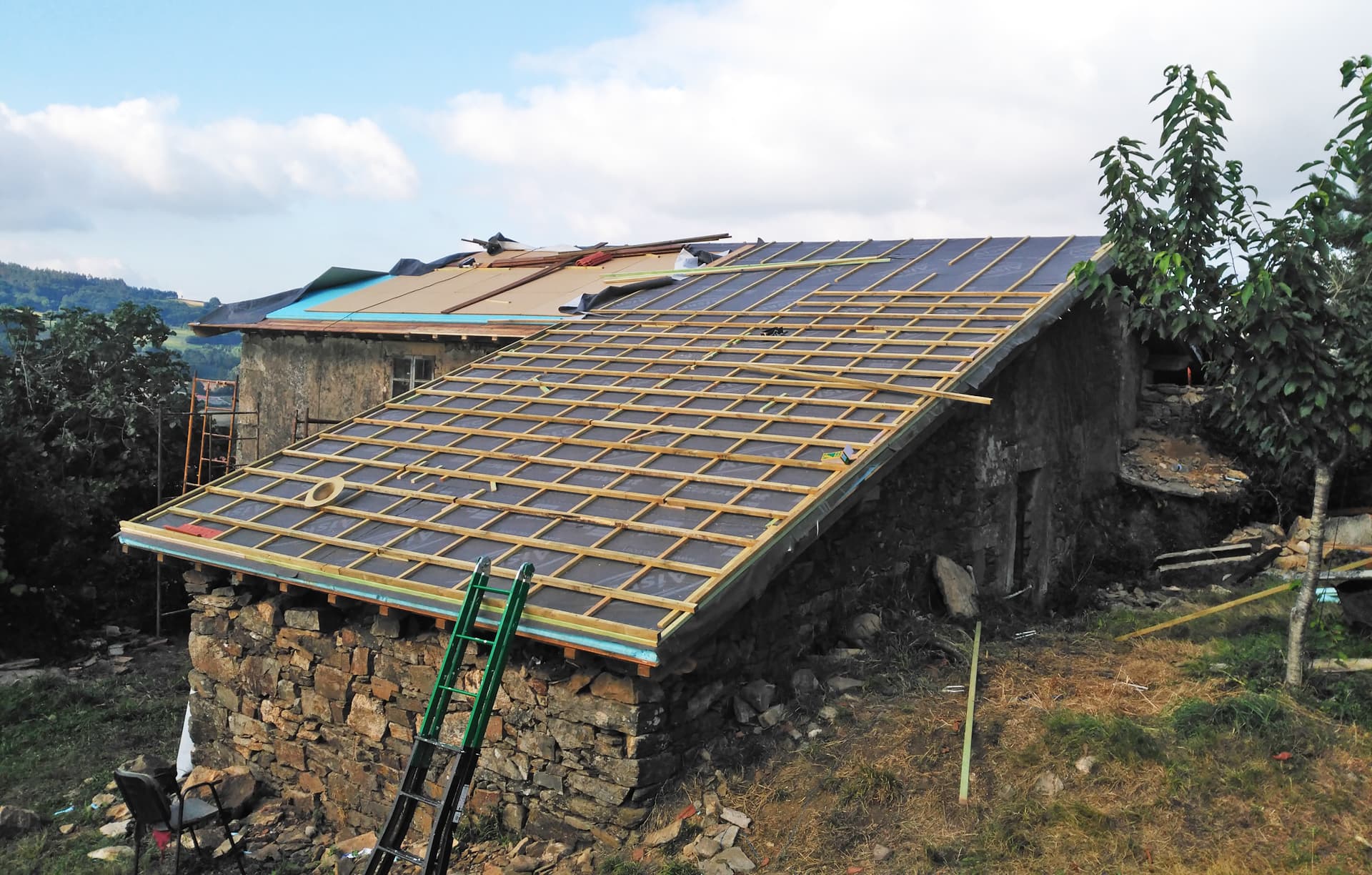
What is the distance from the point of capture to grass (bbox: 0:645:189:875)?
683cm

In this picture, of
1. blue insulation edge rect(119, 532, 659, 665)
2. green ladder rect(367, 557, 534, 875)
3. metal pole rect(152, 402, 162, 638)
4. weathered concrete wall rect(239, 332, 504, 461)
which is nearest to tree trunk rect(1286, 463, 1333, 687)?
blue insulation edge rect(119, 532, 659, 665)

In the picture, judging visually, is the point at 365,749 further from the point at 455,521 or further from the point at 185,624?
the point at 185,624

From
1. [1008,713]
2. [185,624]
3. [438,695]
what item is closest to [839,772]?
[1008,713]

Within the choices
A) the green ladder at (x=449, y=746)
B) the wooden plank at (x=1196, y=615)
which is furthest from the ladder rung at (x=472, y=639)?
the wooden plank at (x=1196, y=615)

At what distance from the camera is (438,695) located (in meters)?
5.39

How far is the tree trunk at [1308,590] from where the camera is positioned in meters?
5.73

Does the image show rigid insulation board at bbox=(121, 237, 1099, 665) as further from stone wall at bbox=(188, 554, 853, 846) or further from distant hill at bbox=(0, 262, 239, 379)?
distant hill at bbox=(0, 262, 239, 379)

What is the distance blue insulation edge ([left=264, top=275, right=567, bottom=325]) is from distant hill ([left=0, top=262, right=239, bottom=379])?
34120 mm

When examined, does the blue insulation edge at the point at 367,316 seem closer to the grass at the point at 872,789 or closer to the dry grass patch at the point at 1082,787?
the dry grass patch at the point at 1082,787

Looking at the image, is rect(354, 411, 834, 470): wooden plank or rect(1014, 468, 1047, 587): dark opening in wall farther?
rect(1014, 468, 1047, 587): dark opening in wall

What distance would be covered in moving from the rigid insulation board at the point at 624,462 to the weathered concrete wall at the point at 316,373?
91.5 inches

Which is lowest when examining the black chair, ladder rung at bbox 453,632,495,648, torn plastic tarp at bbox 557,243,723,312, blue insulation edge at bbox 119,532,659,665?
the black chair

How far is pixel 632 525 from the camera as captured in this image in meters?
5.99

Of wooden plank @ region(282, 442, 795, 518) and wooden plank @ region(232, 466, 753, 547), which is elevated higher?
wooden plank @ region(282, 442, 795, 518)
